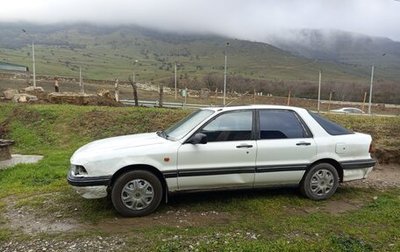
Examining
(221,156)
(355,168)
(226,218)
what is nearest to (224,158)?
(221,156)

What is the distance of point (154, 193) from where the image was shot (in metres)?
6.08

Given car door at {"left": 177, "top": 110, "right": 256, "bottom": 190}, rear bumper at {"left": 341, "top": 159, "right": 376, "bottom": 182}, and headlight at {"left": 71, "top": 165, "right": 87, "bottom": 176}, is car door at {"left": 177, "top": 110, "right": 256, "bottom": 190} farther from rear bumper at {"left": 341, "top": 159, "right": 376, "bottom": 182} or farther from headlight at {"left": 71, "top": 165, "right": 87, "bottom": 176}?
rear bumper at {"left": 341, "top": 159, "right": 376, "bottom": 182}

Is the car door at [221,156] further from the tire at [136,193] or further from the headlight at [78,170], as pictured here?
the headlight at [78,170]

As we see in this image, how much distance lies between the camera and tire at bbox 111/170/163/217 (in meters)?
5.95

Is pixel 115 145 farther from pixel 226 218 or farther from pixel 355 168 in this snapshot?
pixel 355 168

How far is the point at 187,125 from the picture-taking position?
680cm

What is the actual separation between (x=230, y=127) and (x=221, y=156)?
52 cm

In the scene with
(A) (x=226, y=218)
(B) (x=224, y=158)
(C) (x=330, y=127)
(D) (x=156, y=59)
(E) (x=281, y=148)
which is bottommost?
(A) (x=226, y=218)

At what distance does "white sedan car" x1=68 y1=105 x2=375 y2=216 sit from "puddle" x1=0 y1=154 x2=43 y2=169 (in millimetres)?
4937

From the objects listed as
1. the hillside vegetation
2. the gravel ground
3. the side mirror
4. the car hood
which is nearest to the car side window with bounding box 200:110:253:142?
the side mirror

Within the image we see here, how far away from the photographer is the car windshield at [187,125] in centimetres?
650

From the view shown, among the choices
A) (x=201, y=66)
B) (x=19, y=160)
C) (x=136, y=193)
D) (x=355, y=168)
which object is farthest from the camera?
(x=201, y=66)

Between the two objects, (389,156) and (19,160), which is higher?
(389,156)

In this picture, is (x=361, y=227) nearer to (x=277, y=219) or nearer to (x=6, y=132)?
(x=277, y=219)
